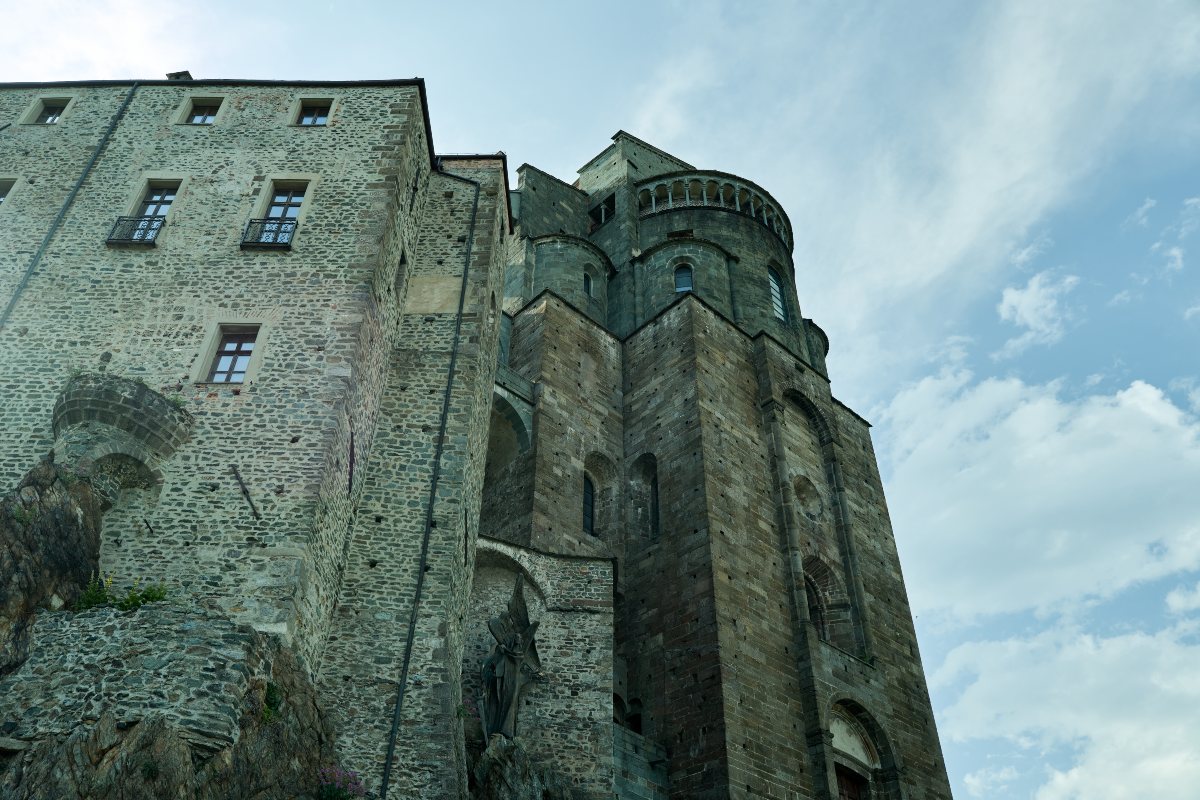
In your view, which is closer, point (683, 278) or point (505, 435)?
point (505, 435)

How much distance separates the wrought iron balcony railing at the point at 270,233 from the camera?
18.5 m

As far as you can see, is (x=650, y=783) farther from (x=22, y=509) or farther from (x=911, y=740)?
(x=22, y=509)

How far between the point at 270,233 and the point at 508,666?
902 cm

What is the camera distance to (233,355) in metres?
17.1

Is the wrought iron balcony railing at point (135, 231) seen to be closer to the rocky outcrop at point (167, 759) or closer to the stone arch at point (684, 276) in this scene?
the rocky outcrop at point (167, 759)

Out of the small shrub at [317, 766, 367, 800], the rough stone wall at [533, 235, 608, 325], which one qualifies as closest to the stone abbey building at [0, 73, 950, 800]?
the small shrub at [317, 766, 367, 800]


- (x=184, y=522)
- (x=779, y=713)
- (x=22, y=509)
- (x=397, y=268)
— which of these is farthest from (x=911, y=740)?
(x=22, y=509)

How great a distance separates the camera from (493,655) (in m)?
18.8

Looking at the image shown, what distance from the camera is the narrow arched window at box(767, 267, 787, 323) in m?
34.6

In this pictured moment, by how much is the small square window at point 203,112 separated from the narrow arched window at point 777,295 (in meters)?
18.7

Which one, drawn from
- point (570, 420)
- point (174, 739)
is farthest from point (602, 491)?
point (174, 739)

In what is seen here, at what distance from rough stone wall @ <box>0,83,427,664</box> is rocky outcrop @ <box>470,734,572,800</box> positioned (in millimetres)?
3611

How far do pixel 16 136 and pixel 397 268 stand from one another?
8.73 metres

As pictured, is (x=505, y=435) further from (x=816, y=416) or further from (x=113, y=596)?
(x=113, y=596)
